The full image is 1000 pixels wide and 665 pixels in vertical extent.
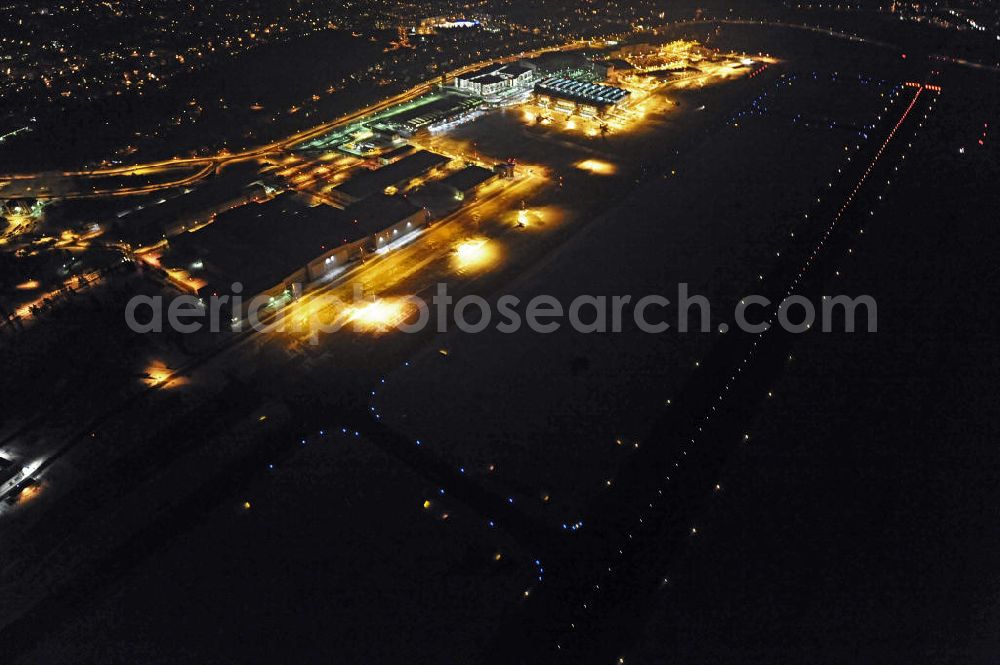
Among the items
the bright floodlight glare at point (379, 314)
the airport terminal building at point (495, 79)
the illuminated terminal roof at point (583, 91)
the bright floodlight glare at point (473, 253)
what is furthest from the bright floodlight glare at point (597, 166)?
the bright floodlight glare at point (379, 314)

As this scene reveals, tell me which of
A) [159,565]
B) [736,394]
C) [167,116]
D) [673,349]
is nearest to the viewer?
[159,565]

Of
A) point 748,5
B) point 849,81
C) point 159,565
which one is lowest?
point 159,565

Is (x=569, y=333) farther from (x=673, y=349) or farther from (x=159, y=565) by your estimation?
(x=159, y=565)

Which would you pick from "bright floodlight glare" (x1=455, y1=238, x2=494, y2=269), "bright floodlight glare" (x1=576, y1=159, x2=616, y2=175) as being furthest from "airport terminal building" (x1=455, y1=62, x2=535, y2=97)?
"bright floodlight glare" (x1=455, y1=238, x2=494, y2=269)

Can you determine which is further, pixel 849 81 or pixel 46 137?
pixel 849 81

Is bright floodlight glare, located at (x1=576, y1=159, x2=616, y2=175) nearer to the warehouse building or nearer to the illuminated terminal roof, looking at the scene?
the warehouse building

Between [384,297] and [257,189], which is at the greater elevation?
[257,189]

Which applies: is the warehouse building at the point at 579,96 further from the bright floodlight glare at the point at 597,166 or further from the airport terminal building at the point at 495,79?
Answer: the bright floodlight glare at the point at 597,166

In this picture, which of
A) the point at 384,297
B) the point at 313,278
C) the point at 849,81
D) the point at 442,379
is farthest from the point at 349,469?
the point at 849,81

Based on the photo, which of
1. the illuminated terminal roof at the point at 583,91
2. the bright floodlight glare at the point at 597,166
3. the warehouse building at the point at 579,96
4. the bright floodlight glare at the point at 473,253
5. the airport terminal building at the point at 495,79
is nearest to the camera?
the bright floodlight glare at the point at 473,253
